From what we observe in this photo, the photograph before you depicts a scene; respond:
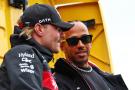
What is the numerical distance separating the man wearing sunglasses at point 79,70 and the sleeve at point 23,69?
0.81 m

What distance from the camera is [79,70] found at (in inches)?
139

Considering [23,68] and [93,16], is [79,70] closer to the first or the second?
[23,68]

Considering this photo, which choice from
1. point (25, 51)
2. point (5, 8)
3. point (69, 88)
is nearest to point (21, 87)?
point (25, 51)

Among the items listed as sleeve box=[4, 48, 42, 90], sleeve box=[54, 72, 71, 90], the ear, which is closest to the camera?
sleeve box=[4, 48, 42, 90]

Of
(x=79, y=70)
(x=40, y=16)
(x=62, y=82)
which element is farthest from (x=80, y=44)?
(x=40, y=16)

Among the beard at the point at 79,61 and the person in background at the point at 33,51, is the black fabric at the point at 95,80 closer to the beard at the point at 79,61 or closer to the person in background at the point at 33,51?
the beard at the point at 79,61

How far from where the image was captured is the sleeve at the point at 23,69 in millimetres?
2518

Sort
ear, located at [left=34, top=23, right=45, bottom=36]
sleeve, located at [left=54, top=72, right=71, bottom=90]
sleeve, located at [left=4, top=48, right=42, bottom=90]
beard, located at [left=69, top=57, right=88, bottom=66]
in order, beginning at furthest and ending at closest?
beard, located at [left=69, top=57, right=88, bottom=66]
sleeve, located at [left=54, top=72, right=71, bottom=90]
ear, located at [left=34, top=23, right=45, bottom=36]
sleeve, located at [left=4, top=48, right=42, bottom=90]

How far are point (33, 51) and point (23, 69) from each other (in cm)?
14

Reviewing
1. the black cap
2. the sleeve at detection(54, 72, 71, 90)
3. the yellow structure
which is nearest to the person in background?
the black cap

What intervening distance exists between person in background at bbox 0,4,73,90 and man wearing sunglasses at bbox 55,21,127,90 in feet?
1.81

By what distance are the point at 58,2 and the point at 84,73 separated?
160 centimetres

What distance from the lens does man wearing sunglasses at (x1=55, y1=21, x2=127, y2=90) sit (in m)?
3.46

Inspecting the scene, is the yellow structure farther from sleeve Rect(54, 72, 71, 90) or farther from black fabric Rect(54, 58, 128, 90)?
sleeve Rect(54, 72, 71, 90)
